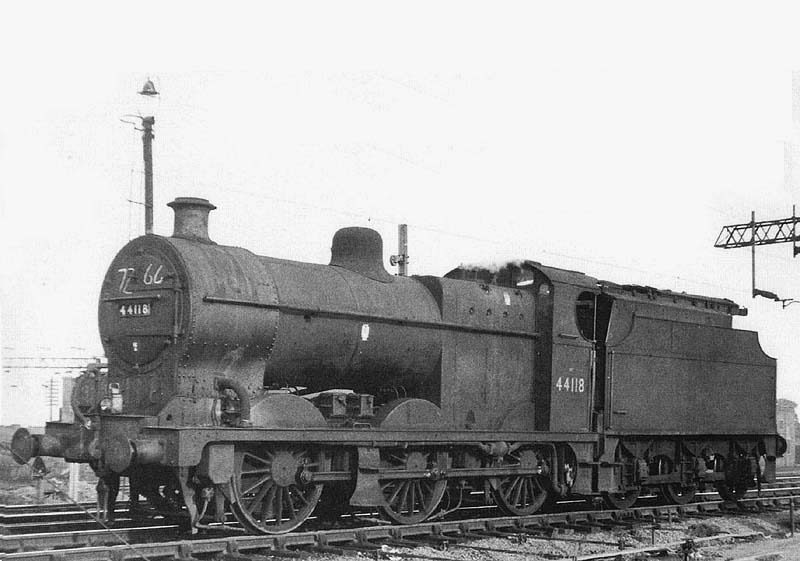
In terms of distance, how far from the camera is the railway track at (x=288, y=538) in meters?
9.15

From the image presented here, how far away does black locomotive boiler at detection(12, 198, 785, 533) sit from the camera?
33.9 ft

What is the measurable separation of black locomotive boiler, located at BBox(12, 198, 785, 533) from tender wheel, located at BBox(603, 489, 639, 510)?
41 millimetres

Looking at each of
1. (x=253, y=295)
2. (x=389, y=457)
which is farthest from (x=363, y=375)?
(x=253, y=295)

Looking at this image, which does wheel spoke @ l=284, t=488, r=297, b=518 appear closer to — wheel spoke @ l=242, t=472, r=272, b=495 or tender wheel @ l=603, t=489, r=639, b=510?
wheel spoke @ l=242, t=472, r=272, b=495

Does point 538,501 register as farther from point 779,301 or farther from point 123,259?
point 779,301

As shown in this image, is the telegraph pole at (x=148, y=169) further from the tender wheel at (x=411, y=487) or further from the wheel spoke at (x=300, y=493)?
the wheel spoke at (x=300, y=493)

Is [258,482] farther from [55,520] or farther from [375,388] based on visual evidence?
[55,520]

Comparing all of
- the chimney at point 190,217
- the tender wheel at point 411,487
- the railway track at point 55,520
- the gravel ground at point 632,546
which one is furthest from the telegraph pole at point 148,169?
the gravel ground at point 632,546

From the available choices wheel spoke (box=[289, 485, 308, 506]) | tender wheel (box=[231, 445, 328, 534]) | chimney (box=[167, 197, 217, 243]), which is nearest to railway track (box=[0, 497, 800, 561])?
tender wheel (box=[231, 445, 328, 534])

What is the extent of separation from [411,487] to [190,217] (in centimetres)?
442

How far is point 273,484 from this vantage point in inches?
419

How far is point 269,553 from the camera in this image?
Answer: 9852 millimetres

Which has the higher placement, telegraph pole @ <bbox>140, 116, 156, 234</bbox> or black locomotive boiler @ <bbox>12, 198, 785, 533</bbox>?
telegraph pole @ <bbox>140, 116, 156, 234</bbox>

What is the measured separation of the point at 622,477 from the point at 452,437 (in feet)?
13.6
